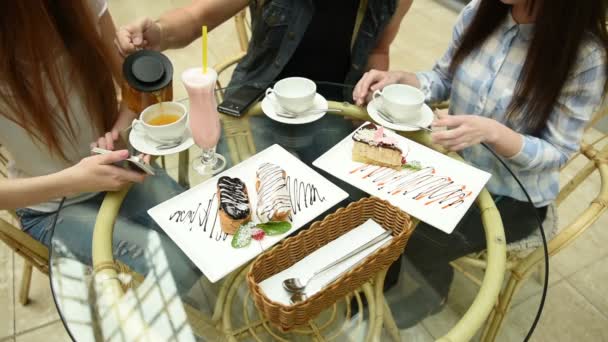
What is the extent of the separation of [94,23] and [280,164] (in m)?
0.59

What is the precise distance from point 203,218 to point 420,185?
0.49 metres

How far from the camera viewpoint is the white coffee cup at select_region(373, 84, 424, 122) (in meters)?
1.08

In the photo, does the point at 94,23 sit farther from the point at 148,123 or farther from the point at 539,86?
the point at 539,86

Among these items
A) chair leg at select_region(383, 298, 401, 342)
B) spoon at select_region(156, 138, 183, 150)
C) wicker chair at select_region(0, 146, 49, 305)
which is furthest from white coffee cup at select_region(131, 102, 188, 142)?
chair leg at select_region(383, 298, 401, 342)

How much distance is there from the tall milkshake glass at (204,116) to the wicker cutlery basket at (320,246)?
33 cm

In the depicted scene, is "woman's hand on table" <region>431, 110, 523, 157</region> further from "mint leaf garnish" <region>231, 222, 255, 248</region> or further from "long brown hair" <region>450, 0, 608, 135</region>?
"mint leaf garnish" <region>231, 222, 255, 248</region>

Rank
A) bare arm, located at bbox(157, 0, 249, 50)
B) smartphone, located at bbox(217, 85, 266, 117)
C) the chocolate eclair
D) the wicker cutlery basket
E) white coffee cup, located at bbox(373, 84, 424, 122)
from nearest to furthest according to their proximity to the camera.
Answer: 1. the wicker cutlery basket
2. the chocolate eclair
3. white coffee cup, located at bbox(373, 84, 424, 122)
4. smartphone, located at bbox(217, 85, 266, 117)
5. bare arm, located at bbox(157, 0, 249, 50)

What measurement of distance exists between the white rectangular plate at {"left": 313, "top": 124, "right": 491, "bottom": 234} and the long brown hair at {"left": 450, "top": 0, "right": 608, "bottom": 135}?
0.84 feet

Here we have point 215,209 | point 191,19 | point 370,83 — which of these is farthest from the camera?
point 191,19

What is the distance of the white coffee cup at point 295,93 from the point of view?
3.55 ft

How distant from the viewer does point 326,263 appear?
81 centimetres

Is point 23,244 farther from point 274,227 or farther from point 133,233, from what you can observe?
point 274,227

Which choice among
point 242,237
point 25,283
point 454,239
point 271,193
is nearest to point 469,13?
point 454,239

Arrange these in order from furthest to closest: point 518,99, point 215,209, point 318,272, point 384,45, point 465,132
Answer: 1. point 384,45
2. point 518,99
3. point 465,132
4. point 215,209
5. point 318,272
